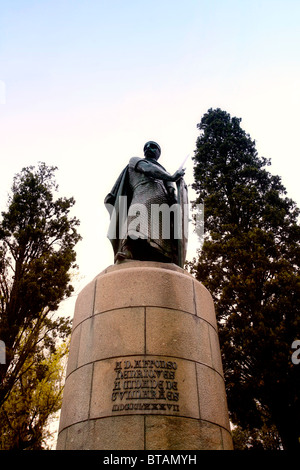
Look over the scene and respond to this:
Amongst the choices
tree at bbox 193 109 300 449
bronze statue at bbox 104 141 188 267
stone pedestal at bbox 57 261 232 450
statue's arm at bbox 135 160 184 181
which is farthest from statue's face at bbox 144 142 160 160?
tree at bbox 193 109 300 449

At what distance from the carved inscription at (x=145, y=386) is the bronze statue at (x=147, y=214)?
2.28m

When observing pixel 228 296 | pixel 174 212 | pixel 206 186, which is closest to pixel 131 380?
pixel 174 212

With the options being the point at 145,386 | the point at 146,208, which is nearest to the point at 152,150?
the point at 146,208

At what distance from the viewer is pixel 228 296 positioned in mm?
14359

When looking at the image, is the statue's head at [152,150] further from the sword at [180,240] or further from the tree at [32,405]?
the tree at [32,405]

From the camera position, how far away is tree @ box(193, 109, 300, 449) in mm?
12086

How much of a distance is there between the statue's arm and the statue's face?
0.75m

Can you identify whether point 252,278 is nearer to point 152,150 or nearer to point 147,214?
point 152,150

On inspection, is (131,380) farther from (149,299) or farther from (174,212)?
(174,212)

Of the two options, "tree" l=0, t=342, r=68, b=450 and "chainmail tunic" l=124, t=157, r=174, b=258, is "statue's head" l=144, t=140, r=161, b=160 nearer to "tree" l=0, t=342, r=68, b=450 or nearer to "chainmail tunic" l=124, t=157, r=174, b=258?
"chainmail tunic" l=124, t=157, r=174, b=258

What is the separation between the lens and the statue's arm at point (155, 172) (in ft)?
22.2

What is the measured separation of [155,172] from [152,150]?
1220mm
